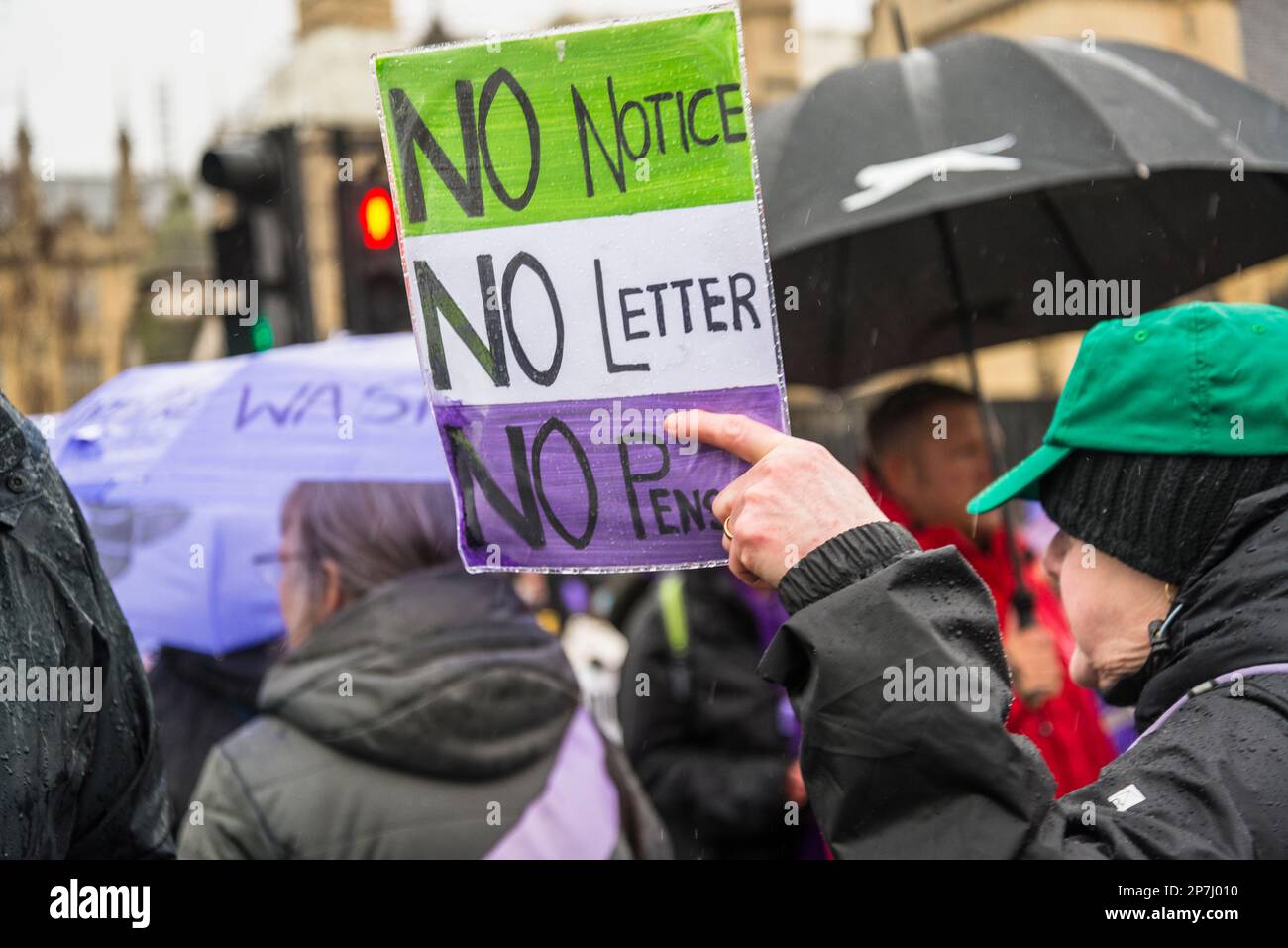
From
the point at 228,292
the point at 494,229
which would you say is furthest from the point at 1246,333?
the point at 228,292

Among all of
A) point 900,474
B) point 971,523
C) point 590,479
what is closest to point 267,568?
point 900,474

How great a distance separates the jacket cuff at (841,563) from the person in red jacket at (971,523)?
89.1 inches

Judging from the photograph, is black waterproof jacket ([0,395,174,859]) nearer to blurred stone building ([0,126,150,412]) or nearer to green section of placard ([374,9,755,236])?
green section of placard ([374,9,755,236])

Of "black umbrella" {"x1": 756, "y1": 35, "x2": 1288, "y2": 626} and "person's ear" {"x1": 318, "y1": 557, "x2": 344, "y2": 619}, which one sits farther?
"black umbrella" {"x1": 756, "y1": 35, "x2": 1288, "y2": 626}

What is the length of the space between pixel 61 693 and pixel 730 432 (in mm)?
984

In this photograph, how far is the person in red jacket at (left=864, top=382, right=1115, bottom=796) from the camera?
3883 mm

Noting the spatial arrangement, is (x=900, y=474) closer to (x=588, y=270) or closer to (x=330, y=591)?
(x=330, y=591)

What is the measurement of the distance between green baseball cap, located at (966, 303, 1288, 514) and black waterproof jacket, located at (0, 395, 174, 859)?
1.40 m

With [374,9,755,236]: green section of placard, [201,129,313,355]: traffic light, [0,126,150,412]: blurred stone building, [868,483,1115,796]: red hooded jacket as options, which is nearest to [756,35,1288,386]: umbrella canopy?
[868,483,1115,796]: red hooded jacket

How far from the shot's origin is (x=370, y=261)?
838 cm

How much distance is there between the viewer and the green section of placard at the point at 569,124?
1869 mm

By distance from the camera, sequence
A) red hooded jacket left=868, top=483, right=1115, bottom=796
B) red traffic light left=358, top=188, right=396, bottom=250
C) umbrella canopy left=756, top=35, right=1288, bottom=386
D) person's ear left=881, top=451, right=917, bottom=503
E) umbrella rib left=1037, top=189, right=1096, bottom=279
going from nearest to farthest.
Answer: umbrella canopy left=756, top=35, right=1288, bottom=386 → red hooded jacket left=868, top=483, right=1115, bottom=796 → person's ear left=881, top=451, right=917, bottom=503 → umbrella rib left=1037, top=189, right=1096, bottom=279 → red traffic light left=358, top=188, right=396, bottom=250
